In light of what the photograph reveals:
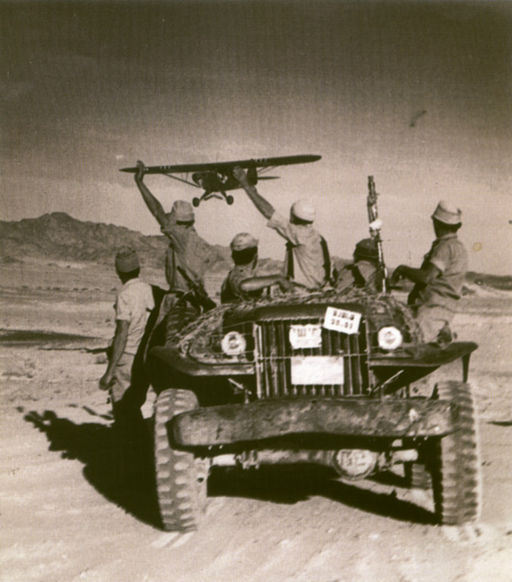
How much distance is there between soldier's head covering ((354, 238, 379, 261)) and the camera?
26.0ft

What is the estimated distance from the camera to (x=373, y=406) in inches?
214

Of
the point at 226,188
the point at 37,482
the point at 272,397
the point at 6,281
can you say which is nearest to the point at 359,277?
the point at 272,397

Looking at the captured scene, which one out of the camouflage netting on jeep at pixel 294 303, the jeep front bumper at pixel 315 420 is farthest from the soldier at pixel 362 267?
the jeep front bumper at pixel 315 420

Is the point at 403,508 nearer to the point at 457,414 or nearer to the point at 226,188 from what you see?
the point at 457,414

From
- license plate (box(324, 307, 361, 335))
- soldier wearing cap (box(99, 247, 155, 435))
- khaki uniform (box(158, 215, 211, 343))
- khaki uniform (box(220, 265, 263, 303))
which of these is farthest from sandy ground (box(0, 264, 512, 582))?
khaki uniform (box(158, 215, 211, 343))

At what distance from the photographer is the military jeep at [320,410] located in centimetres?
547

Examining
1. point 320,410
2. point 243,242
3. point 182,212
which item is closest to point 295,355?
point 320,410

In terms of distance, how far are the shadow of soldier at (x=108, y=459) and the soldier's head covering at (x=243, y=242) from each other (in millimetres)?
2384

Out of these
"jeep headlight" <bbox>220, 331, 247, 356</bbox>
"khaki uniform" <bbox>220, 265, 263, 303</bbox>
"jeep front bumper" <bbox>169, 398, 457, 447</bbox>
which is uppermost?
"khaki uniform" <bbox>220, 265, 263, 303</bbox>

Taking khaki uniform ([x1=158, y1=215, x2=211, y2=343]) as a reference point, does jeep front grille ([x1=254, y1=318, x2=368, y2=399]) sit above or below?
below

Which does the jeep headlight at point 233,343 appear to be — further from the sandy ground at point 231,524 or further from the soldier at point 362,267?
the soldier at point 362,267

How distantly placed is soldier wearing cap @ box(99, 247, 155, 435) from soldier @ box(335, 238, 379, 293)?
1.92 metres

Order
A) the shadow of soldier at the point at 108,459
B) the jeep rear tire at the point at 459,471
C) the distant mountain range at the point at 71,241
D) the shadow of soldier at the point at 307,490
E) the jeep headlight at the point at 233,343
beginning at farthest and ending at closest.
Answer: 1. the distant mountain range at the point at 71,241
2. the shadow of soldier at the point at 108,459
3. the shadow of soldier at the point at 307,490
4. the jeep headlight at the point at 233,343
5. the jeep rear tire at the point at 459,471

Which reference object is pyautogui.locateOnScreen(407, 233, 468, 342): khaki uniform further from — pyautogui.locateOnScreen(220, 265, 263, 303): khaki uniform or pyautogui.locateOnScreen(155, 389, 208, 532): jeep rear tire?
pyautogui.locateOnScreen(155, 389, 208, 532): jeep rear tire
